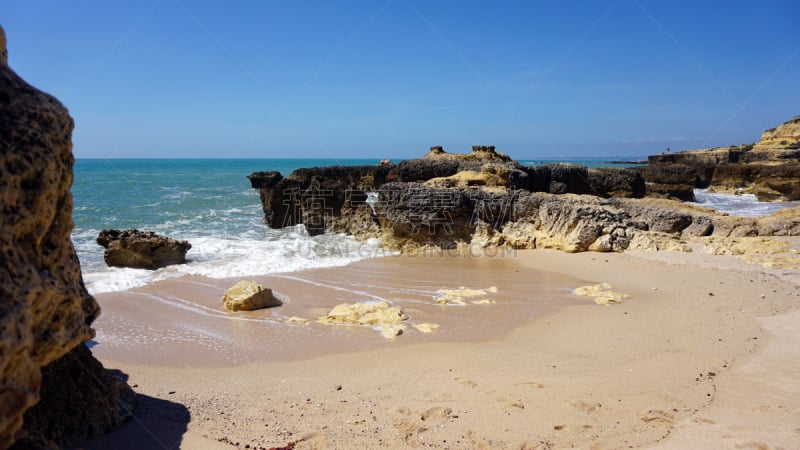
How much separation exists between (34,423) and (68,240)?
1.09 m

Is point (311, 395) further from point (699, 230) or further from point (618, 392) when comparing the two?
point (699, 230)

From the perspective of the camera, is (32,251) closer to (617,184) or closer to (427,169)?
(427,169)

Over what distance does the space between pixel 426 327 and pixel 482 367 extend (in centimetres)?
148

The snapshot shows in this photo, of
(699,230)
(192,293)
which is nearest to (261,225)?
(192,293)

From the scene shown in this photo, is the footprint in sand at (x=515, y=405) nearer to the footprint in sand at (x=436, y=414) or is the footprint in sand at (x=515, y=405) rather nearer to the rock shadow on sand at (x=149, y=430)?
the footprint in sand at (x=436, y=414)

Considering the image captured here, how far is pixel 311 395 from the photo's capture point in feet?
13.5

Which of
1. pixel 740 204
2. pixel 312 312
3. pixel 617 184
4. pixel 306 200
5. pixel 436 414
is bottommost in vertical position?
pixel 312 312

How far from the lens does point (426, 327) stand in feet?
20.1

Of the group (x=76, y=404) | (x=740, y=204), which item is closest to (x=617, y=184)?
(x=740, y=204)

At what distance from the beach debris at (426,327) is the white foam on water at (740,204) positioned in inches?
658

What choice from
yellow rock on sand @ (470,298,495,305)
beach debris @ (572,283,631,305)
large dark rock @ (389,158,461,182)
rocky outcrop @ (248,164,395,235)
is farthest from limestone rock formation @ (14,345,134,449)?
large dark rock @ (389,158,461,182)

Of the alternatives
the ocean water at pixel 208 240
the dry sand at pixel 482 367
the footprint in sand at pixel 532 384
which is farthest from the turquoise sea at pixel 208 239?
the footprint in sand at pixel 532 384

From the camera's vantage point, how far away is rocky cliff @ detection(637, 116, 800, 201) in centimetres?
2431

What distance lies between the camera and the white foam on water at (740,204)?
19.2 meters
